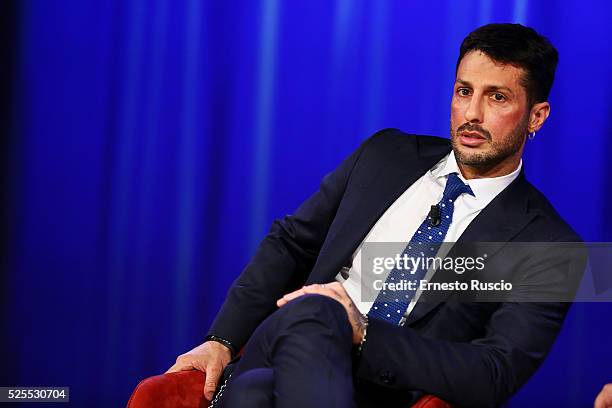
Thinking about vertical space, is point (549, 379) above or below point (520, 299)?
below

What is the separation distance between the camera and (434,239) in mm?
2131

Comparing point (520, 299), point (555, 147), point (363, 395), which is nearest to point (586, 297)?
point (555, 147)

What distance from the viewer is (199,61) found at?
3.33 m

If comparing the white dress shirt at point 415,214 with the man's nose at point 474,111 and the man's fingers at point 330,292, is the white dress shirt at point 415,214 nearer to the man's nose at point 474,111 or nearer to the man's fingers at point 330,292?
the man's nose at point 474,111

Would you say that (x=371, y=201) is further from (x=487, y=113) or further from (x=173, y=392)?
(x=173, y=392)

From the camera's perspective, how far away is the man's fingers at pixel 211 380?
78.6 inches

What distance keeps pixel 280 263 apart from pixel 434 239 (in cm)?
41

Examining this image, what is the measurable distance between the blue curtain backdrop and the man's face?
1.06 m

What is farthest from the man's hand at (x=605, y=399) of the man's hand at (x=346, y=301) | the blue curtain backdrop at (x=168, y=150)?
the blue curtain backdrop at (x=168, y=150)

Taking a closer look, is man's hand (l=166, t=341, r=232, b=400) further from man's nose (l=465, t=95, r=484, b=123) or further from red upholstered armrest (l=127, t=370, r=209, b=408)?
man's nose (l=465, t=95, r=484, b=123)

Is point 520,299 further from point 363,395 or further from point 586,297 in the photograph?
point 586,297

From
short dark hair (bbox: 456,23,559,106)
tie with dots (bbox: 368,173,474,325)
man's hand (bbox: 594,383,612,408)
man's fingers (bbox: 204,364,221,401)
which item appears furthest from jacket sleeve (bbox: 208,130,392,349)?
man's hand (bbox: 594,383,612,408)

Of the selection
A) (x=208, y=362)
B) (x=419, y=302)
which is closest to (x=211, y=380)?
(x=208, y=362)

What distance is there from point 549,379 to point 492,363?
1596 mm
